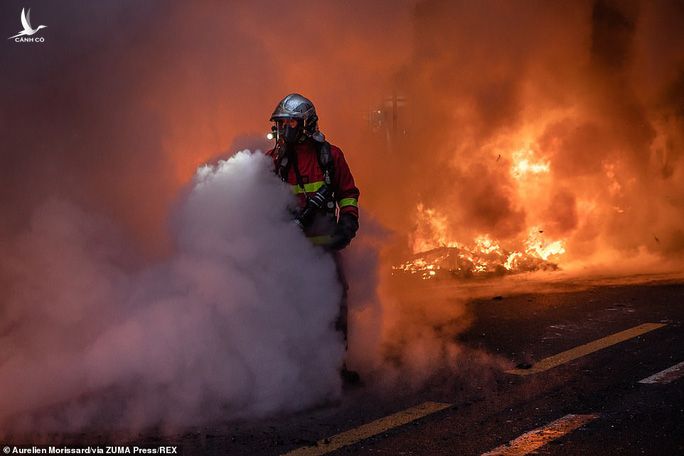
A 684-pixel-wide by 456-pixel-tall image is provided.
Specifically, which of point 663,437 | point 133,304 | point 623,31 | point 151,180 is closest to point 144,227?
point 151,180

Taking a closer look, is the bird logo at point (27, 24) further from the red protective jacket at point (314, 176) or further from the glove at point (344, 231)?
the glove at point (344, 231)

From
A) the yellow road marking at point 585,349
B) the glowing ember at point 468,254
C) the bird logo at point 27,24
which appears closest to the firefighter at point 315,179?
the yellow road marking at point 585,349

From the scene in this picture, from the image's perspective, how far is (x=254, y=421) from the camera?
4980 millimetres

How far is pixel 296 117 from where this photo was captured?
5629 millimetres

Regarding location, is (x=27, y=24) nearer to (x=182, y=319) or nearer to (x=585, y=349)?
(x=182, y=319)

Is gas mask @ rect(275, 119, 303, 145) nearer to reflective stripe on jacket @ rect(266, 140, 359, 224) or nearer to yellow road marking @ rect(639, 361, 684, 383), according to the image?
reflective stripe on jacket @ rect(266, 140, 359, 224)

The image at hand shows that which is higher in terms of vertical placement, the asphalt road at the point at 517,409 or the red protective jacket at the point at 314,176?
the red protective jacket at the point at 314,176

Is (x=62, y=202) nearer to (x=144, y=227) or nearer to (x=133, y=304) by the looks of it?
(x=133, y=304)

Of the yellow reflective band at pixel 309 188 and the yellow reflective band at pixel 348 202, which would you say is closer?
the yellow reflective band at pixel 309 188

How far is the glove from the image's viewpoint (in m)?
5.79

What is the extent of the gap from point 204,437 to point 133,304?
1007 mm

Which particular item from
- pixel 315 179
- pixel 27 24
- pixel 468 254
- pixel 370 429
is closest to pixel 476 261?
pixel 468 254

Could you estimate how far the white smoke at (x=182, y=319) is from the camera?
494 centimetres

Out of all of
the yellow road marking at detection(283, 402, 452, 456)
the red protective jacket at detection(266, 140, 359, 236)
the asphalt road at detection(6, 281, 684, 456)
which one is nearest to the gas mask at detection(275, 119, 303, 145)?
the red protective jacket at detection(266, 140, 359, 236)
